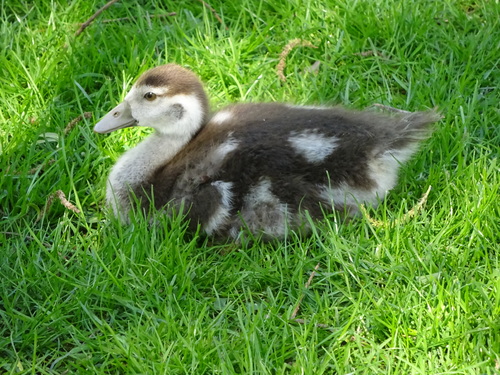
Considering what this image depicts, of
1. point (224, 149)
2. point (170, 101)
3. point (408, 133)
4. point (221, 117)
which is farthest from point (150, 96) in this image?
point (408, 133)

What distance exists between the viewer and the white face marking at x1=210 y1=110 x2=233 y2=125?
3466 millimetres

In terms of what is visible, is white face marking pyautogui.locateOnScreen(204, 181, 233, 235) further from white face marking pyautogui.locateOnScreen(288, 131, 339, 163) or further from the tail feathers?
the tail feathers

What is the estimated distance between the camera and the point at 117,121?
3609 millimetres

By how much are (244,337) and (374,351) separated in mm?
442

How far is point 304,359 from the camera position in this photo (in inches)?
108

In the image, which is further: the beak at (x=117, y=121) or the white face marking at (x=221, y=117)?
the beak at (x=117, y=121)

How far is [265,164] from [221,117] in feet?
1.24

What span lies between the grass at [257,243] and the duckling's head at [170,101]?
0.42 metres

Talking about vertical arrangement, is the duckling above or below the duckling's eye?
below

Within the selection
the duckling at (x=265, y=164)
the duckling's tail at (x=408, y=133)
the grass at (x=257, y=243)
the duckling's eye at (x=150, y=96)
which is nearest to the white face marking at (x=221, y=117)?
the duckling at (x=265, y=164)

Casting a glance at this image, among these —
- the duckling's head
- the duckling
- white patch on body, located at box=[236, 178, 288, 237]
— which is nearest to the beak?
the duckling's head

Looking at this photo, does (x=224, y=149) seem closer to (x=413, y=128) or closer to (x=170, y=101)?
(x=170, y=101)

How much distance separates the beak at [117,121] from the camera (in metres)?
3.60

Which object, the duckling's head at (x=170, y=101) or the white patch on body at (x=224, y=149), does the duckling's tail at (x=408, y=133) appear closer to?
the white patch on body at (x=224, y=149)
